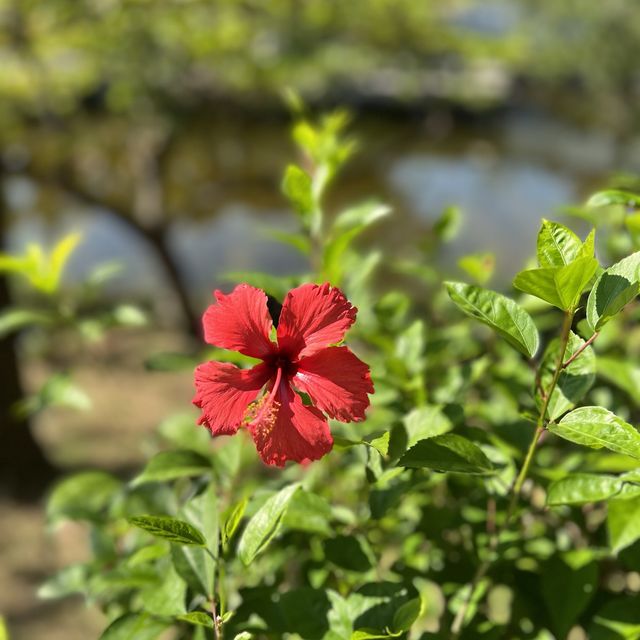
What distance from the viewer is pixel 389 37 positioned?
1619cm

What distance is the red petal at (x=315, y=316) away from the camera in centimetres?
75

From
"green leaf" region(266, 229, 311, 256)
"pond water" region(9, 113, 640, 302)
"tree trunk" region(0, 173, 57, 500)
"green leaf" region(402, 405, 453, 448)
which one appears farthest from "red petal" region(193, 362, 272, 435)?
"pond water" region(9, 113, 640, 302)

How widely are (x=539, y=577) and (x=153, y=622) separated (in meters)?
0.55

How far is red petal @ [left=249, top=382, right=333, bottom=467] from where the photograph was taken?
0.74 metres

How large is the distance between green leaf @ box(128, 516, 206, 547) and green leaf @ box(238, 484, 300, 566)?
0.05 meters

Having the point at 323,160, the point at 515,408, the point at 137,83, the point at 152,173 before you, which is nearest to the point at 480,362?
the point at 515,408

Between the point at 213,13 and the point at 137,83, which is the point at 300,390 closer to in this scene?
the point at 213,13

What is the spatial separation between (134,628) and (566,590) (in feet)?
1.84

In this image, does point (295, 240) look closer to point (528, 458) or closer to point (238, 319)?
point (238, 319)

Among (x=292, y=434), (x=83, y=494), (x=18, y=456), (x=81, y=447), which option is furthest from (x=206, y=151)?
(x=292, y=434)

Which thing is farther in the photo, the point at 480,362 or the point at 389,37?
the point at 389,37

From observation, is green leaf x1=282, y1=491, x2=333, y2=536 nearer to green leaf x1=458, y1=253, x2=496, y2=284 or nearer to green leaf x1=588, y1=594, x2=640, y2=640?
green leaf x1=588, y1=594, x2=640, y2=640

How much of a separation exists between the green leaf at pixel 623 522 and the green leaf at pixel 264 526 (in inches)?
15.4

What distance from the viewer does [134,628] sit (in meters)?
0.87
